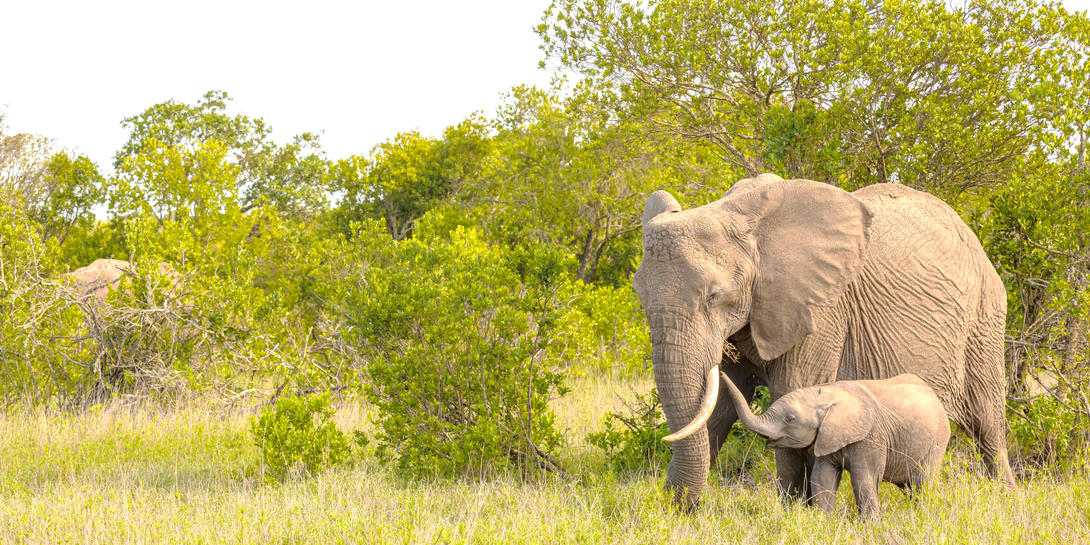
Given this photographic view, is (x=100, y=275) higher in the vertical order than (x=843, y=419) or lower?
higher


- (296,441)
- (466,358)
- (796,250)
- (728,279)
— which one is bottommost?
(296,441)

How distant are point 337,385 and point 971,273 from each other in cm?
666

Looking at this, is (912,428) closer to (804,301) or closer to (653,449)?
(804,301)

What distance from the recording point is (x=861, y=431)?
4.70 meters

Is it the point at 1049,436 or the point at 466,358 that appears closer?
the point at 1049,436

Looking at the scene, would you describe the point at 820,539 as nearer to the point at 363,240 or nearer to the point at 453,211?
the point at 363,240

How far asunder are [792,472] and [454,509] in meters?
2.09

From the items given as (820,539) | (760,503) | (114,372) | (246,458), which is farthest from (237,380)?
(820,539)

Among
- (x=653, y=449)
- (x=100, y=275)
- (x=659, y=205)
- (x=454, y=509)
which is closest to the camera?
(x=659, y=205)

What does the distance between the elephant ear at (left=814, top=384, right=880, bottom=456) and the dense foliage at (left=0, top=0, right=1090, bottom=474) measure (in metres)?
2.24

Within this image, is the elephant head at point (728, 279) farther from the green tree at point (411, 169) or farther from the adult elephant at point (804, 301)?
the green tree at point (411, 169)

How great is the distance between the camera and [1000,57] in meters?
7.98

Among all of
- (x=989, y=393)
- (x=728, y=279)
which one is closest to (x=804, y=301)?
(x=728, y=279)

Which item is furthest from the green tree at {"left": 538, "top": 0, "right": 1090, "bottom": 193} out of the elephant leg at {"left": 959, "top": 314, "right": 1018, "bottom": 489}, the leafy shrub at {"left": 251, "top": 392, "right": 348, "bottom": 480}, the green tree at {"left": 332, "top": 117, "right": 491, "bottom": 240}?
the green tree at {"left": 332, "top": 117, "right": 491, "bottom": 240}
